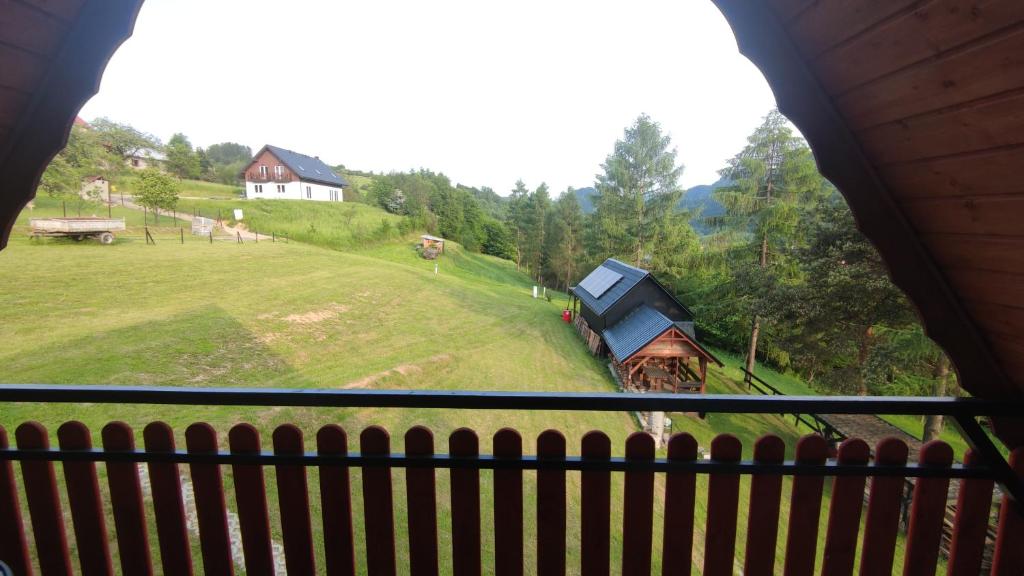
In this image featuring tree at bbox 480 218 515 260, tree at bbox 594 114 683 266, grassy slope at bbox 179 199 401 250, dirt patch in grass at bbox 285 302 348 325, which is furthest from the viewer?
tree at bbox 480 218 515 260

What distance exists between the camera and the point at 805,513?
128cm

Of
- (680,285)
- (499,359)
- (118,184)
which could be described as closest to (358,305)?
(499,359)

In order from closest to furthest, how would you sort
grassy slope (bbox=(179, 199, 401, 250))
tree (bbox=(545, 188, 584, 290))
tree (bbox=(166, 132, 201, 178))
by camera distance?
1. grassy slope (bbox=(179, 199, 401, 250))
2. tree (bbox=(545, 188, 584, 290))
3. tree (bbox=(166, 132, 201, 178))

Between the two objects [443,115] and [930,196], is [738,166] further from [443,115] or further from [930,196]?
[443,115]

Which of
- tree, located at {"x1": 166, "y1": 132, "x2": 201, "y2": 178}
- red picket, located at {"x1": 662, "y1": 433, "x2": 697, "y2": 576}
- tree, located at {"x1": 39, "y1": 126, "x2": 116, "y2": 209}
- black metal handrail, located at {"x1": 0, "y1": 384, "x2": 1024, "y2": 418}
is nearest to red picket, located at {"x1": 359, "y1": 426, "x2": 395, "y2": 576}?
black metal handrail, located at {"x1": 0, "y1": 384, "x2": 1024, "y2": 418}

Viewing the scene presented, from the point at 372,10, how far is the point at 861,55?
15.1m

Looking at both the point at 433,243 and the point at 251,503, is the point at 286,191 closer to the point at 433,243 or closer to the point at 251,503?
the point at 433,243

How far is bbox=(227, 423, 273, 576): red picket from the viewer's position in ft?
4.17

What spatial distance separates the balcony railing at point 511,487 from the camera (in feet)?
4.03

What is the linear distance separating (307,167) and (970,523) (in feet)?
141

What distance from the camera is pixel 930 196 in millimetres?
1081

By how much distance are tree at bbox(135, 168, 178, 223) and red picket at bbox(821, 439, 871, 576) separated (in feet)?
85.3

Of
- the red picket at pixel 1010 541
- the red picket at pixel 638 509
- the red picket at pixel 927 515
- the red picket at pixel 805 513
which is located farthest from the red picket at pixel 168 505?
the red picket at pixel 1010 541

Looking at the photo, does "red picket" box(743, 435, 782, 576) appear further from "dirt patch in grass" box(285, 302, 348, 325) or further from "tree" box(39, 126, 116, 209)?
"tree" box(39, 126, 116, 209)
